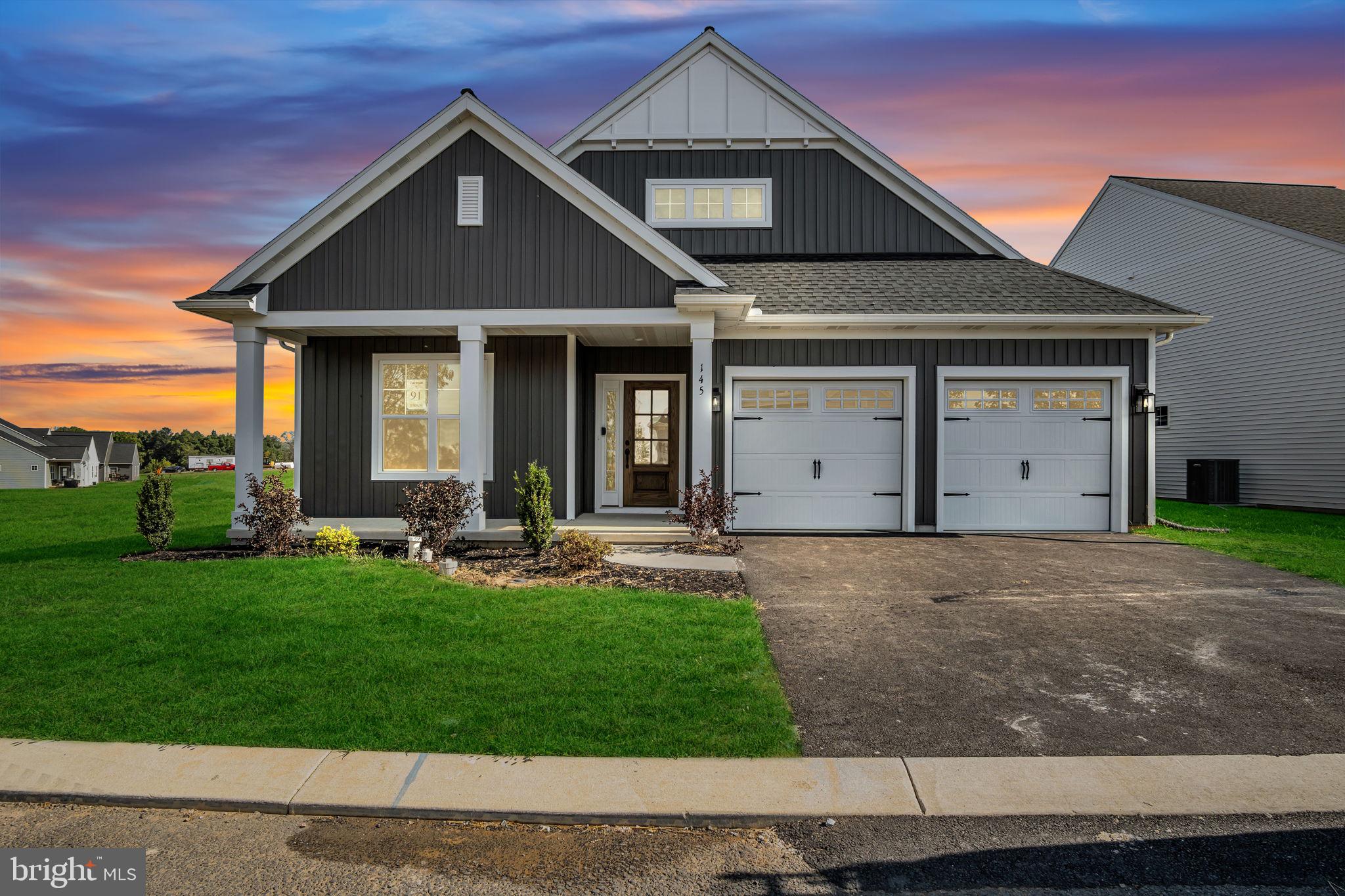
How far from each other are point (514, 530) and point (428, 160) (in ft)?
17.9

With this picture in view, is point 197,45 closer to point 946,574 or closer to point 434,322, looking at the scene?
point 434,322

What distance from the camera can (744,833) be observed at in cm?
308

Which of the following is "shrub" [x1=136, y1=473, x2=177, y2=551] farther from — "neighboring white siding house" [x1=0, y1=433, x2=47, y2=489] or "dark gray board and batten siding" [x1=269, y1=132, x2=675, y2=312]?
"neighboring white siding house" [x1=0, y1=433, x2=47, y2=489]

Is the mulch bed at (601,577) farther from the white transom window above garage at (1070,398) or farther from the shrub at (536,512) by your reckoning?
the white transom window above garage at (1070,398)

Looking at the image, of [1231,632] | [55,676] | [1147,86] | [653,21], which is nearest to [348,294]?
[55,676]

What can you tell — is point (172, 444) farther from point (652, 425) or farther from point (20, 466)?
point (652, 425)

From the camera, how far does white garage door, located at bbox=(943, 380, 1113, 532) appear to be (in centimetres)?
1175

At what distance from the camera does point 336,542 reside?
9.19m

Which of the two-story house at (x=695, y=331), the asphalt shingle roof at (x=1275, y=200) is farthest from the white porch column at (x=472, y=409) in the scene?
the asphalt shingle roof at (x=1275, y=200)

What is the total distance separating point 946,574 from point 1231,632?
9.06ft

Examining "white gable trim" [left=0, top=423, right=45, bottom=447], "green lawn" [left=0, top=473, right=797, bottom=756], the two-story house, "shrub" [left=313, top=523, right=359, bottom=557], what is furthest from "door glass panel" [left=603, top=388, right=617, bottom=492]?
"white gable trim" [left=0, top=423, right=45, bottom=447]

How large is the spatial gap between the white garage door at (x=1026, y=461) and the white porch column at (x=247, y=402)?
1059 cm

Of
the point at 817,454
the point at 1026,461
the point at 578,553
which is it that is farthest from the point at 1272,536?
the point at 578,553

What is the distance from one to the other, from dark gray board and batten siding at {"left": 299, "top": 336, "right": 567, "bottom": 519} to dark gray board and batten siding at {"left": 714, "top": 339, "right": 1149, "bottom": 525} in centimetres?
276
